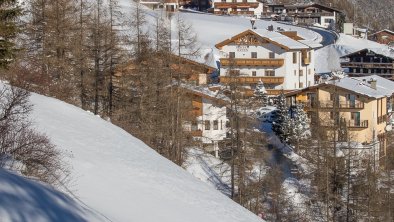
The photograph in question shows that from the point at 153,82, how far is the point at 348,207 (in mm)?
8876

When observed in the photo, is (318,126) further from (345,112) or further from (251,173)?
A: (345,112)

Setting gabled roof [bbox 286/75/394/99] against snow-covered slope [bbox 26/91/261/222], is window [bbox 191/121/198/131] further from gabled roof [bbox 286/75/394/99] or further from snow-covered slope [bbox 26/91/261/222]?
snow-covered slope [bbox 26/91/261/222]

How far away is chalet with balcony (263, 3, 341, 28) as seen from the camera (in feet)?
297

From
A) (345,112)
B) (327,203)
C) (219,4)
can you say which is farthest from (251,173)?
(219,4)

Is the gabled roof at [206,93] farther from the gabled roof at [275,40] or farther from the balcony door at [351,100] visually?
the gabled roof at [275,40]

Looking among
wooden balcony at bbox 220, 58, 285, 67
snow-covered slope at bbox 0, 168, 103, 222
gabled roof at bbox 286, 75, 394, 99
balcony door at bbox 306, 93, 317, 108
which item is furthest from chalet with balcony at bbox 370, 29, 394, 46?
snow-covered slope at bbox 0, 168, 103, 222

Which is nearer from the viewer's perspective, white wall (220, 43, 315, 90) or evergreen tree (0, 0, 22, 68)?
evergreen tree (0, 0, 22, 68)

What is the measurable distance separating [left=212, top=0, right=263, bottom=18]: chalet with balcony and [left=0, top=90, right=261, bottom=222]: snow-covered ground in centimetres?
6915

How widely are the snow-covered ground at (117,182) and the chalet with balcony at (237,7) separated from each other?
227 ft

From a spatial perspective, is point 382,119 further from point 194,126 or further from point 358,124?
point 194,126

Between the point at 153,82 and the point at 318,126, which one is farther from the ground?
the point at 153,82

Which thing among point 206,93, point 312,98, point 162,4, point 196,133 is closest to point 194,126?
point 196,133

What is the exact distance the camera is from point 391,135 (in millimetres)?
39156

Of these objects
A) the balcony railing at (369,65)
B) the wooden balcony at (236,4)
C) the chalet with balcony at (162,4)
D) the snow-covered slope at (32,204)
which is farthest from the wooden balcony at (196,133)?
the wooden balcony at (236,4)
